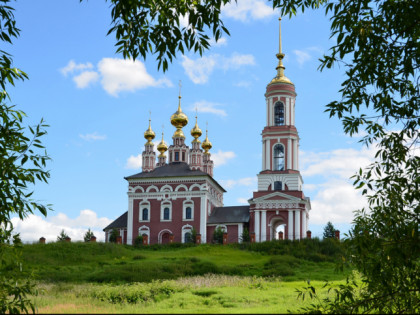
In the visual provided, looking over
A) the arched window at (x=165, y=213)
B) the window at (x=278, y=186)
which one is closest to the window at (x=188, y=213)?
the arched window at (x=165, y=213)

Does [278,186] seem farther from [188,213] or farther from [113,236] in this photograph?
[113,236]

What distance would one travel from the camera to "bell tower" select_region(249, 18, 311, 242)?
3622 cm

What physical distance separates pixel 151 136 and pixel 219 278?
88.8 ft

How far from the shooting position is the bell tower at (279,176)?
36.2 m

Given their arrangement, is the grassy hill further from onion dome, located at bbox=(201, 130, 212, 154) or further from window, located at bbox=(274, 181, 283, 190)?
onion dome, located at bbox=(201, 130, 212, 154)

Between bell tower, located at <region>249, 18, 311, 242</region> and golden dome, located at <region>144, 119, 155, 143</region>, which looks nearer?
bell tower, located at <region>249, 18, 311, 242</region>

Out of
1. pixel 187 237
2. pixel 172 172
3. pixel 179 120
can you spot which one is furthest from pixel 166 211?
pixel 179 120

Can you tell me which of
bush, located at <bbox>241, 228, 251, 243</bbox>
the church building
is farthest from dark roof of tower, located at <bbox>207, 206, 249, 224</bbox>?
bush, located at <bbox>241, 228, 251, 243</bbox>

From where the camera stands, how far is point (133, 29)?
641 centimetres

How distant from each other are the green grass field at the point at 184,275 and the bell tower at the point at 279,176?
4.76 metres

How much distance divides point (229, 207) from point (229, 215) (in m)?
1.38

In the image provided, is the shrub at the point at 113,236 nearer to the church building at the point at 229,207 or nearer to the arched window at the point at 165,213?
the church building at the point at 229,207

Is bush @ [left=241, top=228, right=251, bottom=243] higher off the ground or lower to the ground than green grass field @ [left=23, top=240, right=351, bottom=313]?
higher

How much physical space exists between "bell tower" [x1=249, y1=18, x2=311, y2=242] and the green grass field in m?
4.76
